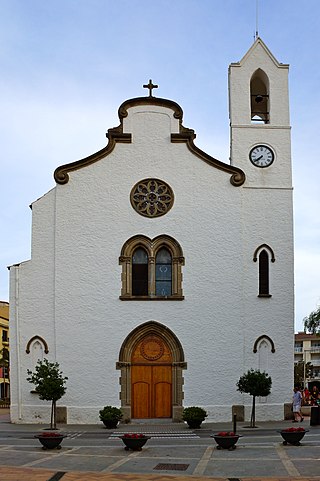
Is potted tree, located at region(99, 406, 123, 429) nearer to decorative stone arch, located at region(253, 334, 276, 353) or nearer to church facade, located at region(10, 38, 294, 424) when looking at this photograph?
church facade, located at region(10, 38, 294, 424)

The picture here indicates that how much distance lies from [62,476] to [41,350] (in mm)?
13329

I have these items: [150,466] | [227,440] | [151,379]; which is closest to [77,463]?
[150,466]

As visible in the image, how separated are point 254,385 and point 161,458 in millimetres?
8729

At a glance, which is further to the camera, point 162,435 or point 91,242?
point 91,242

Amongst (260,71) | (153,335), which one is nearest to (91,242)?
(153,335)

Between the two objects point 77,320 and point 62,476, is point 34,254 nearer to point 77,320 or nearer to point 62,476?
point 77,320

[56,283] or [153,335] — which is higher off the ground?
[56,283]

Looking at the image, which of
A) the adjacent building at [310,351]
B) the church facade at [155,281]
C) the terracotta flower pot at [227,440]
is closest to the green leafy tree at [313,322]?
the church facade at [155,281]

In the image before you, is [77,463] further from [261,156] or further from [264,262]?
[261,156]

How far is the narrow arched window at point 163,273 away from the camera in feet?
90.9

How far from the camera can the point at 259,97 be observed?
30719 mm

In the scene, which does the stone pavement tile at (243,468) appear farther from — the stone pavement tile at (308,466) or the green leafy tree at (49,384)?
the green leafy tree at (49,384)

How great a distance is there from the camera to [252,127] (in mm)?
29672

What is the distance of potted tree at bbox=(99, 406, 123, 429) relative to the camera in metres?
25.1
